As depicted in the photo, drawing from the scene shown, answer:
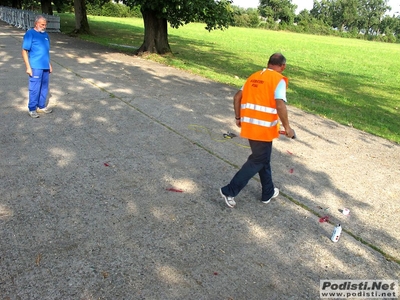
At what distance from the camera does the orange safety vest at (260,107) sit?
3678 millimetres

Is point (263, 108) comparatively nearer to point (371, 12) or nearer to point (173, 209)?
point (173, 209)

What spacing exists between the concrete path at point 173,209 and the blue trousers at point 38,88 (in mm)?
298

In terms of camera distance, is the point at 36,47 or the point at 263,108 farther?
the point at 36,47

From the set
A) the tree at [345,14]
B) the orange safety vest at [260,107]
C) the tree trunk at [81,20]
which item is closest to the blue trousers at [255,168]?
the orange safety vest at [260,107]

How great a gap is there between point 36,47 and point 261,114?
4190 mm

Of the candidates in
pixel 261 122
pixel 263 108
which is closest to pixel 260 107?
pixel 263 108

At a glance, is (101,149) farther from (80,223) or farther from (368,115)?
(368,115)

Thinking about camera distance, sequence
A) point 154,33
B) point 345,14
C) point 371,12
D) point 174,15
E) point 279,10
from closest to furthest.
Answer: point 174,15 → point 154,33 → point 279,10 → point 345,14 → point 371,12

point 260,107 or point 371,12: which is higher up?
point 371,12

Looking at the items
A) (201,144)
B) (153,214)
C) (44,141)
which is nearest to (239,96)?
(153,214)

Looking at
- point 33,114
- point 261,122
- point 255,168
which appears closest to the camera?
point 261,122

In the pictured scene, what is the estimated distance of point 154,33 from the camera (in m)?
14.7

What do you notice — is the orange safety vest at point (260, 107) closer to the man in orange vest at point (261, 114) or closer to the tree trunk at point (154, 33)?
the man in orange vest at point (261, 114)

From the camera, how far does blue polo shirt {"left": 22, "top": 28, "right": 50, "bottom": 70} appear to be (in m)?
5.96
